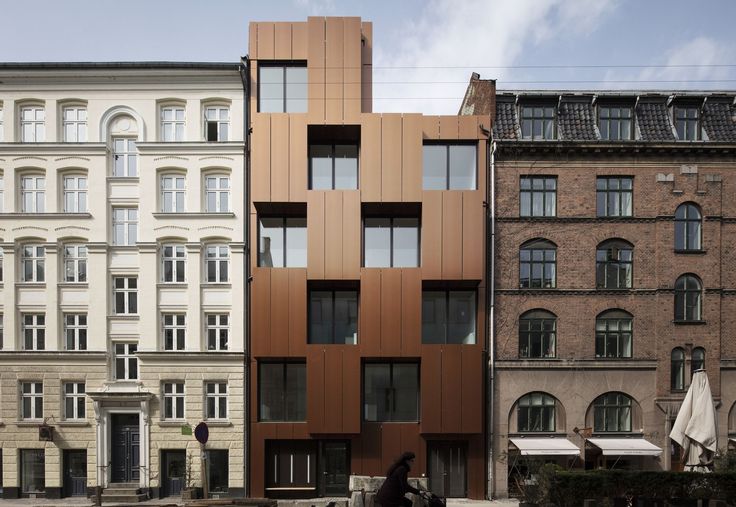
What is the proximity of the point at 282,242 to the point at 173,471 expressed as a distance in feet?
35.0

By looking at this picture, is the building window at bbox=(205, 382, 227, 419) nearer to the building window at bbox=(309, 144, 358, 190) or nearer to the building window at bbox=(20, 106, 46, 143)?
the building window at bbox=(309, 144, 358, 190)

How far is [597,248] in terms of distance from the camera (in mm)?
21062

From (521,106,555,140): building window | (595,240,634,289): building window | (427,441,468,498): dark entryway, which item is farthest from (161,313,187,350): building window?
(595,240,634,289): building window

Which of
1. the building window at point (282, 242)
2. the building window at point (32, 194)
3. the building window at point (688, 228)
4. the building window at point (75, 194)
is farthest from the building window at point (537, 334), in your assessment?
the building window at point (32, 194)

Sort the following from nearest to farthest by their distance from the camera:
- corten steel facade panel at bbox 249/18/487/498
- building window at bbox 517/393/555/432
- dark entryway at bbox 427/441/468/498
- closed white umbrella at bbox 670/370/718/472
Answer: closed white umbrella at bbox 670/370/718/472, corten steel facade panel at bbox 249/18/487/498, dark entryway at bbox 427/441/468/498, building window at bbox 517/393/555/432

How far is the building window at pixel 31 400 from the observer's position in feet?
69.3

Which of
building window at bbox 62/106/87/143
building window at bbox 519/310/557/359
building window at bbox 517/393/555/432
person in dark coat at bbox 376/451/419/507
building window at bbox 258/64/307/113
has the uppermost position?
building window at bbox 258/64/307/113

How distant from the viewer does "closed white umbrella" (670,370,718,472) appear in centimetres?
1636

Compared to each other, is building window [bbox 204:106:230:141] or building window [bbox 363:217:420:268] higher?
building window [bbox 204:106:230:141]

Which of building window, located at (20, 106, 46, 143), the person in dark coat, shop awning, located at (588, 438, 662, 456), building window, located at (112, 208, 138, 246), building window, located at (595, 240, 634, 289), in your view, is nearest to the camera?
the person in dark coat

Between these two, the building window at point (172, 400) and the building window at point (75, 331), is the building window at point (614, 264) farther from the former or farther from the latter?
the building window at point (75, 331)

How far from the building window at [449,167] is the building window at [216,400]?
12.2 meters

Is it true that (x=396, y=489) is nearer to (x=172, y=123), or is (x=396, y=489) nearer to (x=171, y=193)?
(x=171, y=193)

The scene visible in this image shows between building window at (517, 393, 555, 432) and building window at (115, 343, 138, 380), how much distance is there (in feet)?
53.8
